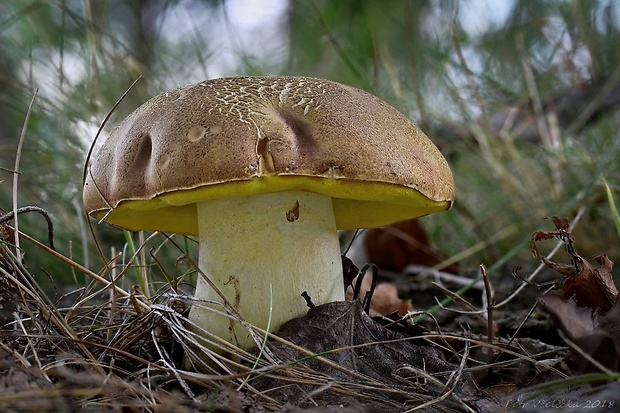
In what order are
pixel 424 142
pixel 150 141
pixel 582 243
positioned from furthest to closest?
pixel 582 243
pixel 424 142
pixel 150 141

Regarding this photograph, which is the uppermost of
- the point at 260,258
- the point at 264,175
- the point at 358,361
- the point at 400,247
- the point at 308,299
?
the point at 264,175

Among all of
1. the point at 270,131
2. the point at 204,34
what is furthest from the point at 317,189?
the point at 204,34

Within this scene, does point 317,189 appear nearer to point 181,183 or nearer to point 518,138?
point 181,183

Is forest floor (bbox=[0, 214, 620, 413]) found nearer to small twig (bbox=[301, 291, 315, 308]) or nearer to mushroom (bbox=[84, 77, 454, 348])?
small twig (bbox=[301, 291, 315, 308])

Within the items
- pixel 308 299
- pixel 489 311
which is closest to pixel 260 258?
pixel 308 299

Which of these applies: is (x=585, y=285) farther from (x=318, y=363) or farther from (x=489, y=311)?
(x=318, y=363)

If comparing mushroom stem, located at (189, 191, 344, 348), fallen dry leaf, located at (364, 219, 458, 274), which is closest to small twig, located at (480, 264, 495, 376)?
mushroom stem, located at (189, 191, 344, 348)
